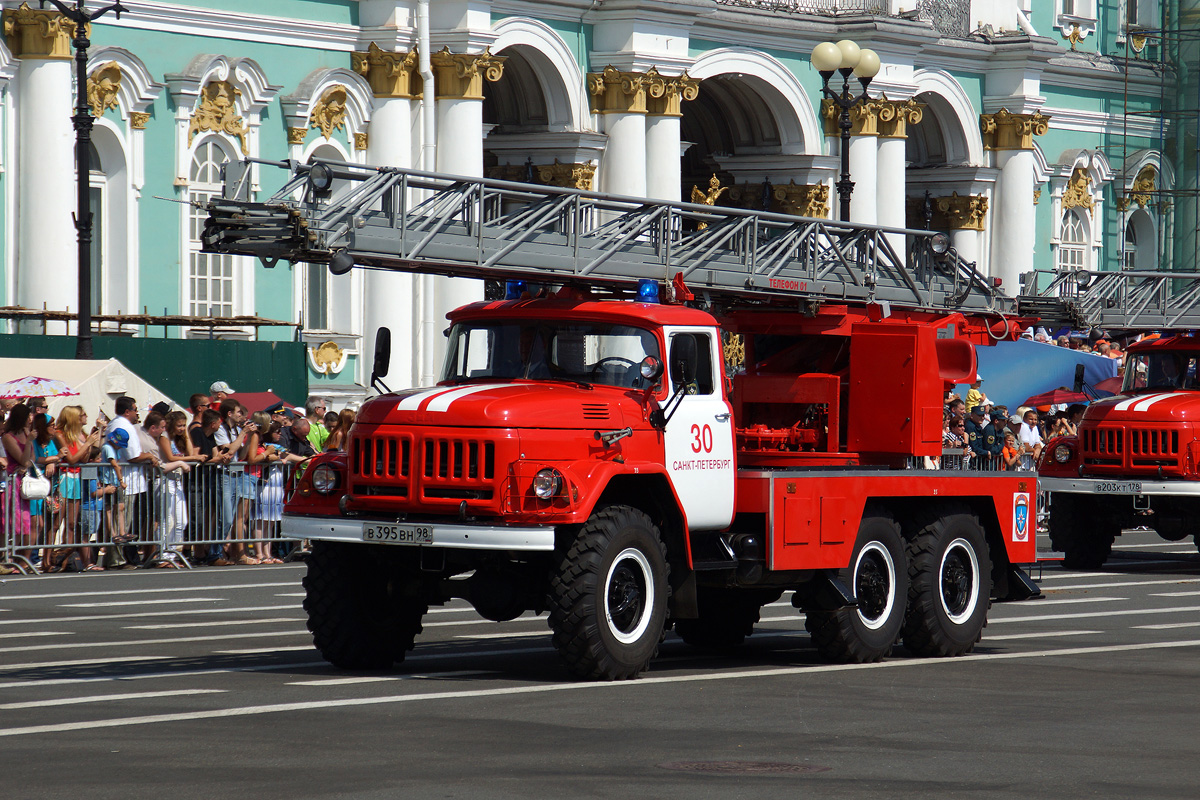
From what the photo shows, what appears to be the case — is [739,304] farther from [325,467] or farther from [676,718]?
[676,718]

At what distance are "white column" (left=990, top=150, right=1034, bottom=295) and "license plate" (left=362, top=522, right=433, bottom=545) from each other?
34.5 metres

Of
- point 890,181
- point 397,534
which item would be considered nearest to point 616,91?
point 890,181

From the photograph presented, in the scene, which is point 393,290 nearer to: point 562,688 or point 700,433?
point 700,433

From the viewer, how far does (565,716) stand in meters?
11.4

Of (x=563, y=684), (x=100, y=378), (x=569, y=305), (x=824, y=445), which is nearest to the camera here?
(x=563, y=684)

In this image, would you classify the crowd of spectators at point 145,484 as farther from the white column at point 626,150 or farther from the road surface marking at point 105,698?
the white column at point 626,150

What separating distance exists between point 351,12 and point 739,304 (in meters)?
19.5

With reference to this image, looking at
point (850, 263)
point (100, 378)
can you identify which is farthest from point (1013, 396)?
point (850, 263)

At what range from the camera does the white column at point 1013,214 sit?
45906 millimetres

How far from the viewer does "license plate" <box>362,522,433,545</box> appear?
12.7m

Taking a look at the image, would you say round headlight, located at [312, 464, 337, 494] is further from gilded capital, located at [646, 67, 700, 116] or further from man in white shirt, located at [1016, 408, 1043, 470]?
gilded capital, located at [646, 67, 700, 116]

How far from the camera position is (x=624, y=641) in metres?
12.9

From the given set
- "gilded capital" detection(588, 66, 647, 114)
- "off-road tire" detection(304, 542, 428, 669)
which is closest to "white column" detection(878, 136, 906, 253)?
"gilded capital" detection(588, 66, 647, 114)

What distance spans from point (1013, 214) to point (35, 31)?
23335 mm
